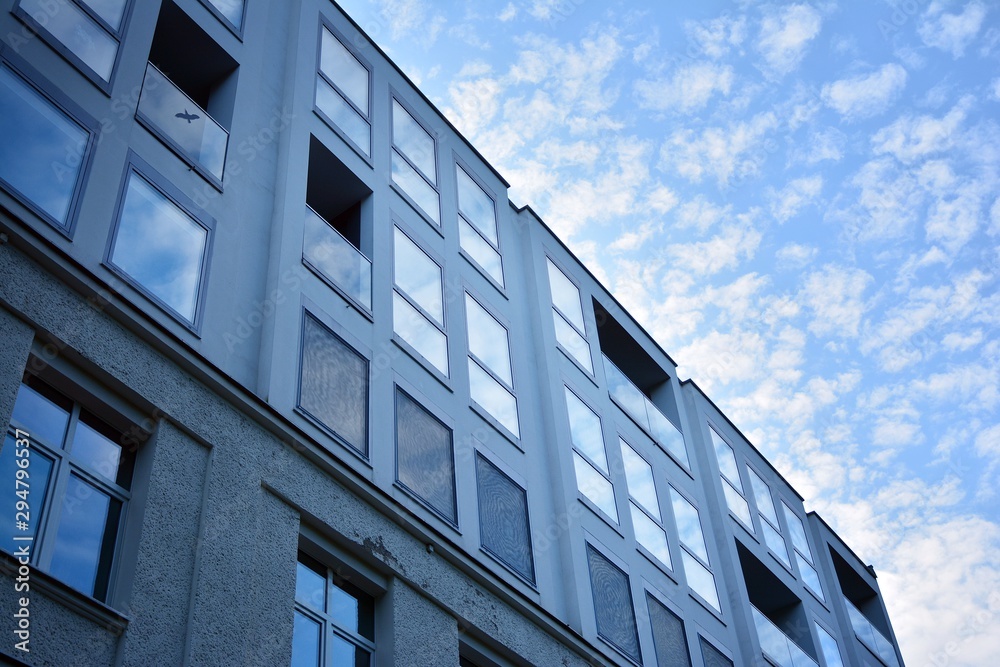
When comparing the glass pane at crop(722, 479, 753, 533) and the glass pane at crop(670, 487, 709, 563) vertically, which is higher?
the glass pane at crop(722, 479, 753, 533)

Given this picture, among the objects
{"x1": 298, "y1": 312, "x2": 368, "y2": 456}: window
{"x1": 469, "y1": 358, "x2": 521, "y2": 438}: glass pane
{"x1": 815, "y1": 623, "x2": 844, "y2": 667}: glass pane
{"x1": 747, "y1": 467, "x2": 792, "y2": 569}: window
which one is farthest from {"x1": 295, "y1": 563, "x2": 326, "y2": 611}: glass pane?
{"x1": 815, "y1": 623, "x2": 844, "y2": 667}: glass pane

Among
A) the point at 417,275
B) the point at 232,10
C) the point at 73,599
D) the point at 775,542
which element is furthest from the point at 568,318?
the point at 73,599

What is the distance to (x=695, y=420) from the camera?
25.2m

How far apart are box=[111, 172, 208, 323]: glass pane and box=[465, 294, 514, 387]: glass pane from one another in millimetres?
5891

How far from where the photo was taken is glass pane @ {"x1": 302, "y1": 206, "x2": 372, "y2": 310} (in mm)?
14898

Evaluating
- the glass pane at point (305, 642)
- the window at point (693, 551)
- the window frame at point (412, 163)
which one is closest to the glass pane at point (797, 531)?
the window at point (693, 551)

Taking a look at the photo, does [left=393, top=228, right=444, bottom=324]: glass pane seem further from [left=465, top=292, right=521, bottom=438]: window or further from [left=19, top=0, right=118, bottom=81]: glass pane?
[left=19, top=0, right=118, bottom=81]: glass pane

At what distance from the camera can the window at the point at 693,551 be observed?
21.1 m

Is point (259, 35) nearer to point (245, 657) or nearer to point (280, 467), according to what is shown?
point (280, 467)

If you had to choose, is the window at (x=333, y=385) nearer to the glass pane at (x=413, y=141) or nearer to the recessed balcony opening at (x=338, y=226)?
the recessed balcony opening at (x=338, y=226)

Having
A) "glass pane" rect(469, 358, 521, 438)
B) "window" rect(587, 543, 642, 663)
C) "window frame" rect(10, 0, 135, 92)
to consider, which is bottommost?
"window" rect(587, 543, 642, 663)

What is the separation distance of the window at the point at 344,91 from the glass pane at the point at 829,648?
16134 mm

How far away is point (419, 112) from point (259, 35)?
416 centimetres

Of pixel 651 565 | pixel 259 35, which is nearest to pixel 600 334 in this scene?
pixel 651 565
